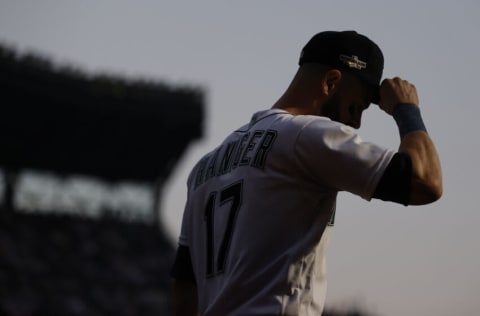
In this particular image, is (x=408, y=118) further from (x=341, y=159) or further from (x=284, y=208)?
(x=284, y=208)

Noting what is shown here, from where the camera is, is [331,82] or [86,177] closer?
[331,82]

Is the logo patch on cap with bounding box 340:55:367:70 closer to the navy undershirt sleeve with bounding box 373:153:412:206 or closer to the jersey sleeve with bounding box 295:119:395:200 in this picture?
the jersey sleeve with bounding box 295:119:395:200

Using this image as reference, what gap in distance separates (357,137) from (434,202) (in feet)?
1.05

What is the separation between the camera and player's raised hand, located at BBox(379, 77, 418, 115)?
10.9ft

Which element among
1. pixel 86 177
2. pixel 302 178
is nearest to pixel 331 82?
pixel 302 178

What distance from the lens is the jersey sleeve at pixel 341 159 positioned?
3.00 metres

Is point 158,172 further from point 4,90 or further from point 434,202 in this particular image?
point 434,202

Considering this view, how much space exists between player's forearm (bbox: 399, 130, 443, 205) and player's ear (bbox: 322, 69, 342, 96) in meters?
0.41

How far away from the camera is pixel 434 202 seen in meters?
3.01

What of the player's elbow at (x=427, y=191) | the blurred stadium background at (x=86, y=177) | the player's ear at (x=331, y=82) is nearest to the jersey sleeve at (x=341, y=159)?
the player's elbow at (x=427, y=191)

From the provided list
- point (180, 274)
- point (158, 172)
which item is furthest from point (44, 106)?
point (180, 274)

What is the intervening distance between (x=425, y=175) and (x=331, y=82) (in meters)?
0.54

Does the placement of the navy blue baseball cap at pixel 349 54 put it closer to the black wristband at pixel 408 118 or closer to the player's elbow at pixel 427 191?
the black wristband at pixel 408 118

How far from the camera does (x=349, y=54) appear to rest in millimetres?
3324
